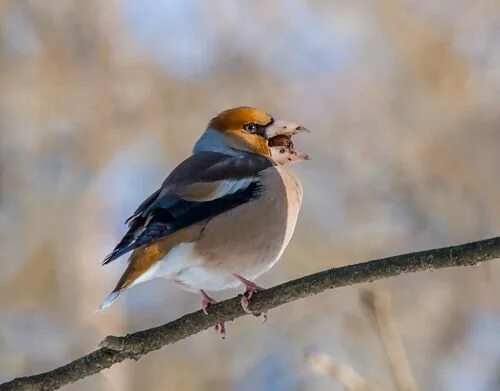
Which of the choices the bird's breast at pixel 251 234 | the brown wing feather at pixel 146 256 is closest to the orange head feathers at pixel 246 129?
the bird's breast at pixel 251 234

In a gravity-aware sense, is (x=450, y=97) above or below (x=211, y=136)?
below

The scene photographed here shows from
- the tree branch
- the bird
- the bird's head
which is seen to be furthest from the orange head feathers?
the tree branch

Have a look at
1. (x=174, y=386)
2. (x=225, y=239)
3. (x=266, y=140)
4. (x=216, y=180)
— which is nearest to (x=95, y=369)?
(x=225, y=239)

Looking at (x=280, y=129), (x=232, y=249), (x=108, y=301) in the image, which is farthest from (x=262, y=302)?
(x=280, y=129)

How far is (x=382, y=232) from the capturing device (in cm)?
607

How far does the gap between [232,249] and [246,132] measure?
2.12 ft

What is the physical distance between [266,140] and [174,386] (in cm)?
376

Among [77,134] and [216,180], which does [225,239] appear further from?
[77,134]

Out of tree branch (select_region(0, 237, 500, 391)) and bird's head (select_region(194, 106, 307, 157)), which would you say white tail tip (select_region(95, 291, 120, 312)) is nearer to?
tree branch (select_region(0, 237, 500, 391))

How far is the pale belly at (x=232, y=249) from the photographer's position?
250 centimetres

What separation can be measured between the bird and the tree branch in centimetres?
36

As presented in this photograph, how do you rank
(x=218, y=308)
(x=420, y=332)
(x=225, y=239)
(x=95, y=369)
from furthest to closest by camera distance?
(x=420, y=332) → (x=225, y=239) → (x=218, y=308) → (x=95, y=369)

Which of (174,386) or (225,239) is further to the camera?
(174,386)

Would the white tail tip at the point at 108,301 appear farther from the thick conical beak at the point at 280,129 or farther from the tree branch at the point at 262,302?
the thick conical beak at the point at 280,129
